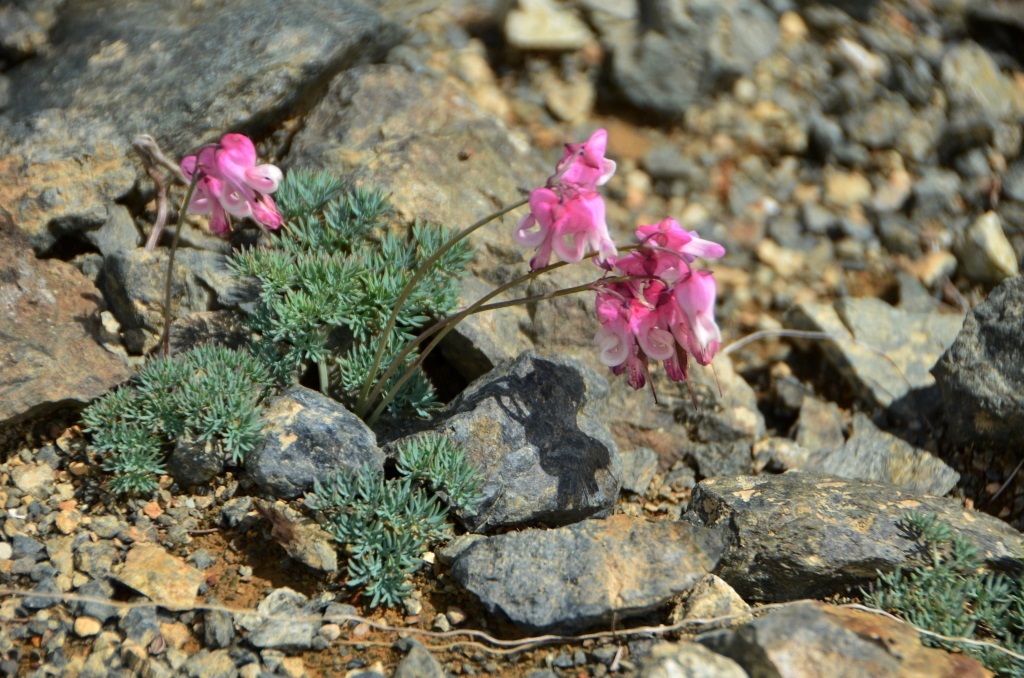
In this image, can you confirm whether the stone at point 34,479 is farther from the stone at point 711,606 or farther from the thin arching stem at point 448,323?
the stone at point 711,606

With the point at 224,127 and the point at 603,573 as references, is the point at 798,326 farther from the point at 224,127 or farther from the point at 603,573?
the point at 224,127

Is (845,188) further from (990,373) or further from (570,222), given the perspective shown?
(570,222)


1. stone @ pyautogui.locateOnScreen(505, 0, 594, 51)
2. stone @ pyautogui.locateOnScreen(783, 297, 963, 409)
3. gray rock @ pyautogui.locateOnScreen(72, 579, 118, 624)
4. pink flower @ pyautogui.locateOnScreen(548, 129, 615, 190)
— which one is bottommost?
stone @ pyautogui.locateOnScreen(783, 297, 963, 409)

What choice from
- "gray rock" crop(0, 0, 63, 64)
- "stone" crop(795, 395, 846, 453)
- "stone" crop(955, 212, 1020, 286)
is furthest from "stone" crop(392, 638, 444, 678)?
"stone" crop(955, 212, 1020, 286)

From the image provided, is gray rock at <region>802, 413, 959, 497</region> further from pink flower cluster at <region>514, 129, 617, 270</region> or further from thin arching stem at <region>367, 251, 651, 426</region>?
pink flower cluster at <region>514, 129, 617, 270</region>

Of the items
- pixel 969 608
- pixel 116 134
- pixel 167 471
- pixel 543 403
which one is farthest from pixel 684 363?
pixel 116 134

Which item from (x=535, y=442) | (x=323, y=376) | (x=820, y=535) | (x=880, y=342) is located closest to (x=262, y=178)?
(x=323, y=376)

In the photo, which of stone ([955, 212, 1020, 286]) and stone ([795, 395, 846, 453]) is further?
stone ([955, 212, 1020, 286])
